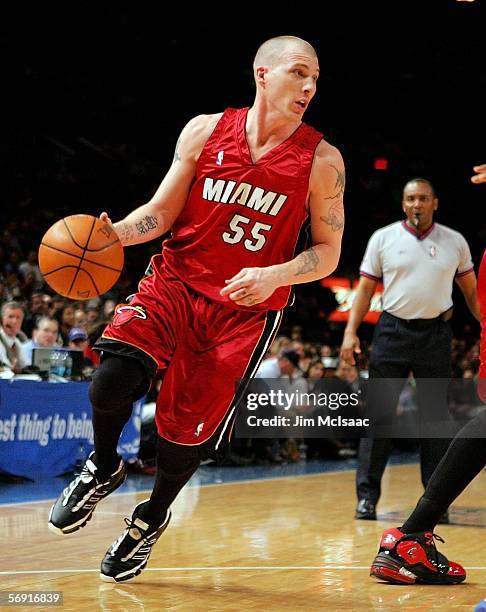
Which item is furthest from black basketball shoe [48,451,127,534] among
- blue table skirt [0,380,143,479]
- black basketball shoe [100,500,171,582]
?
blue table skirt [0,380,143,479]

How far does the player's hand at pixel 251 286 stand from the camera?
3.38 meters

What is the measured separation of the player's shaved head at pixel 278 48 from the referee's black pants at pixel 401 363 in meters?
2.73

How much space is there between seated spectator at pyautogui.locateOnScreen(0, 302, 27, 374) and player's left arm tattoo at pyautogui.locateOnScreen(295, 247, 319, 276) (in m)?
5.02

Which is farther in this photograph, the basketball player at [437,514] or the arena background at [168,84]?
the arena background at [168,84]

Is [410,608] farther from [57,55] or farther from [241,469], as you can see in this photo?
[57,55]

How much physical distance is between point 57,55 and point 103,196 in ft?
8.27

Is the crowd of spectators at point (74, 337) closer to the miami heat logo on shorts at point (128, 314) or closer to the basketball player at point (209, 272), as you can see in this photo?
the basketball player at point (209, 272)

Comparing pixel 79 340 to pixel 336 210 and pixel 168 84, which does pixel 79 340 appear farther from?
Answer: pixel 168 84

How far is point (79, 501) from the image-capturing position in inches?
143

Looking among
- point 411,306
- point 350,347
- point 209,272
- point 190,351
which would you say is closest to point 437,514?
point 190,351

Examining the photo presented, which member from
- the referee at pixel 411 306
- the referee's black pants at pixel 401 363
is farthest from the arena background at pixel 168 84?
the referee's black pants at pixel 401 363

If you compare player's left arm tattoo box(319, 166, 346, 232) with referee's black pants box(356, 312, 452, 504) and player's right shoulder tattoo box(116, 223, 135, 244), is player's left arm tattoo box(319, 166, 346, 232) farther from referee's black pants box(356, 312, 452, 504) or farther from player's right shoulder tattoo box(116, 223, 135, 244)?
referee's black pants box(356, 312, 452, 504)

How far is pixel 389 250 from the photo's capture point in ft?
21.1

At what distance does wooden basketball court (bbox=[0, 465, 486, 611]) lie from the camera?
3.57m
